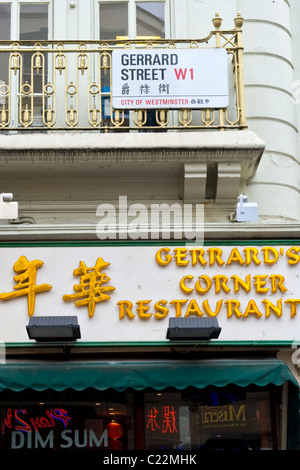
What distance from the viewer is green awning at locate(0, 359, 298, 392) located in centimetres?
789

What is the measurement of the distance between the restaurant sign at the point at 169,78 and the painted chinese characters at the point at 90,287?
88.1 inches

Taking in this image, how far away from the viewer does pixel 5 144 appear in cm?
910

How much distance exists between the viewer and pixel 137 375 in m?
7.94

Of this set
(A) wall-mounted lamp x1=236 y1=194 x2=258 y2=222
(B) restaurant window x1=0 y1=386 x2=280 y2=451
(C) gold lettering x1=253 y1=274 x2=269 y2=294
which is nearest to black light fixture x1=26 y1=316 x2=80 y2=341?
(B) restaurant window x1=0 y1=386 x2=280 y2=451

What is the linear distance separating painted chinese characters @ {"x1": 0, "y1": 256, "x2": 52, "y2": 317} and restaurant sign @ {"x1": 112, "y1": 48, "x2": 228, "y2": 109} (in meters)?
2.35

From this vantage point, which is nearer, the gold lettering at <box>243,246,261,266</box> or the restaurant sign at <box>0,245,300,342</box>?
the restaurant sign at <box>0,245,300,342</box>

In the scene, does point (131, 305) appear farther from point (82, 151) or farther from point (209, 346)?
point (82, 151)

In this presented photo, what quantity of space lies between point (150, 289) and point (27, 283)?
1.39 meters

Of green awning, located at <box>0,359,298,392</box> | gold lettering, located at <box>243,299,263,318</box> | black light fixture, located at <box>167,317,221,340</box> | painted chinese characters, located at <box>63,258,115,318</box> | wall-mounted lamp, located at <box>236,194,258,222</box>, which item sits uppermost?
wall-mounted lamp, located at <box>236,194,258,222</box>

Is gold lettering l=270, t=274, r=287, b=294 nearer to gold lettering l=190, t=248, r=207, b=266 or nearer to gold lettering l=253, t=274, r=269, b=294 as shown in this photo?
gold lettering l=253, t=274, r=269, b=294

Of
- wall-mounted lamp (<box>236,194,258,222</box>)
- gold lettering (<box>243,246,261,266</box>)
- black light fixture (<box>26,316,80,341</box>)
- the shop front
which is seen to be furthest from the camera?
wall-mounted lamp (<box>236,194,258,222</box>)

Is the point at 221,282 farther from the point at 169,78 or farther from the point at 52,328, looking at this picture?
the point at 169,78

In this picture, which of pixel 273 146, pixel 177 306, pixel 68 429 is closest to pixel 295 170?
pixel 273 146

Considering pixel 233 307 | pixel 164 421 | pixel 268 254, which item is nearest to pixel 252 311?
pixel 233 307
